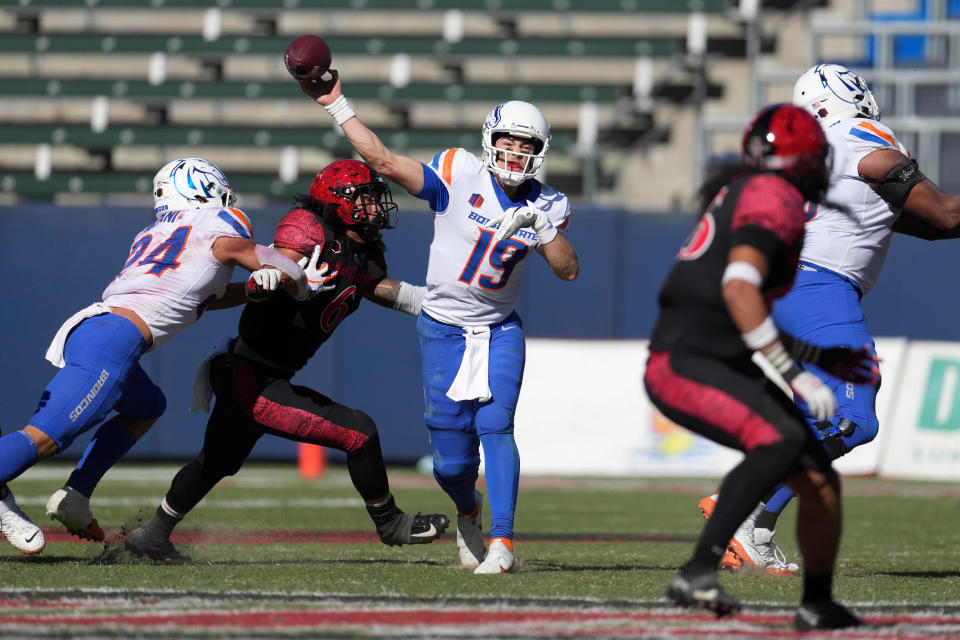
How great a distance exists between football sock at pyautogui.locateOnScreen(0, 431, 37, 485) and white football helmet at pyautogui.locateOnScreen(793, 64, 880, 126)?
3391 millimetres

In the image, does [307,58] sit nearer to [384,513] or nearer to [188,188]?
[188,188]

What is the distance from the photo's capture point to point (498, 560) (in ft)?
17.0

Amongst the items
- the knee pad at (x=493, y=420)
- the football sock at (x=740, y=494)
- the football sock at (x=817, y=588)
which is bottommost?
the knee pad at (x=493, y=420)

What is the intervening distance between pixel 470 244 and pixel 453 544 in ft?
7.07

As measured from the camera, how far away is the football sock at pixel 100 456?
5492mm

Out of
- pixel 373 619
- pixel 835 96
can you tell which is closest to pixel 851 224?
pixel 835 96

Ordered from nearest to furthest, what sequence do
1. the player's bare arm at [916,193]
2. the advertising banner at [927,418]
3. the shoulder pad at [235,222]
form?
1. the player's bare arm at [916,193]
2. the shoulder pad at [235,222]
3. the advertising banner at [927,418]

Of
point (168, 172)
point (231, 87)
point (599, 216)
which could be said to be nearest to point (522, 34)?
point (231, 87)

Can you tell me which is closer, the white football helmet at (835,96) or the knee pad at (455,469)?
the knee pad at (455,469)

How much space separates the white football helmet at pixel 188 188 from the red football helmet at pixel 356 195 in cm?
41

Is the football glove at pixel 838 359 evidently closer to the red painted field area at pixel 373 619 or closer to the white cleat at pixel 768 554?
the red painted field area at pixel 373 619

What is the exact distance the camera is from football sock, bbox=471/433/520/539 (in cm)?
530

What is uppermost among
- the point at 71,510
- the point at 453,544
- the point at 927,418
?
the point at 71,510

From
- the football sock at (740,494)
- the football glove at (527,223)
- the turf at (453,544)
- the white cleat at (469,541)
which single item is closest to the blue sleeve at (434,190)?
the football glove at (527,223)
